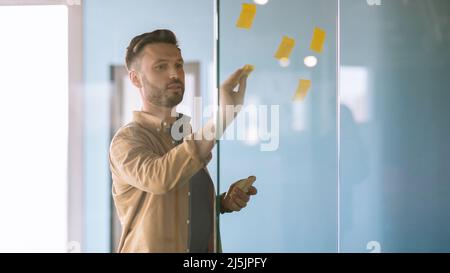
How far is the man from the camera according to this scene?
6.29 feet

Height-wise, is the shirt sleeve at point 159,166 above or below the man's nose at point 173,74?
below

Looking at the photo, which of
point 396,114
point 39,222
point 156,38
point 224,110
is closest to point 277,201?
point 224,110

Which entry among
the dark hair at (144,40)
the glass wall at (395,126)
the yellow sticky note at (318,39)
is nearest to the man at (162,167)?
the dark hair at (144,40)

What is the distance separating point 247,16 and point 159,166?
1.77 feet

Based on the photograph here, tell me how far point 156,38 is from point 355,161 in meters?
0.73

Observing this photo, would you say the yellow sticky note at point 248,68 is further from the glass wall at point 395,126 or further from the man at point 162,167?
the glass wall at point 395,126

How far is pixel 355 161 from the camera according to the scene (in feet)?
6.56

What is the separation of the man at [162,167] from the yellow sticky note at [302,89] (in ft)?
0.58

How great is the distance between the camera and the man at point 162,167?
1.92 meters

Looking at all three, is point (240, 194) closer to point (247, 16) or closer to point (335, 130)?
point (335, 130)

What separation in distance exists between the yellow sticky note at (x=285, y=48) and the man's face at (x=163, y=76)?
1.00 feet

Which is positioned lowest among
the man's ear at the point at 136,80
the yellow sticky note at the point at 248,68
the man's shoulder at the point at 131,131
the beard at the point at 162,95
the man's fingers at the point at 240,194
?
the man's fingers at the point at 240,194

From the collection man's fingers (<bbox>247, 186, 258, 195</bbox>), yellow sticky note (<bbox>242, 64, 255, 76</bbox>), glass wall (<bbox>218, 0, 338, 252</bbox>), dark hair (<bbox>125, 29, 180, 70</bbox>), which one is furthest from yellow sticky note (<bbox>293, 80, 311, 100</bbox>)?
dark hair (<bbox>125, 29, 180, 70</bbox>)

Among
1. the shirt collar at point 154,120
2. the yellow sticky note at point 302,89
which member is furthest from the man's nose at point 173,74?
the yellow sticky note at point 302,89
